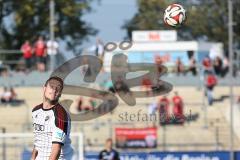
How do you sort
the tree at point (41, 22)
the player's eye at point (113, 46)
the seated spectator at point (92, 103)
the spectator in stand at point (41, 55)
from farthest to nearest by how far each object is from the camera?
the tree at point (41, 22), the spectator in stand at point (41, 55), the player's eye at point (113, 46), the seated spectator at point (92, 103)

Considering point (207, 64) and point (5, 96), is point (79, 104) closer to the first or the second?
point (5, 96)

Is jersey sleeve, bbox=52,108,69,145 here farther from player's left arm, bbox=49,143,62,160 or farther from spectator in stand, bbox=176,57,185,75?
spectator in stand, bbox=176,57,185,75

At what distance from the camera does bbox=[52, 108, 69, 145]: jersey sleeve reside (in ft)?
23.4

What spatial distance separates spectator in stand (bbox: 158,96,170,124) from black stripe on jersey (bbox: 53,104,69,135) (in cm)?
1156

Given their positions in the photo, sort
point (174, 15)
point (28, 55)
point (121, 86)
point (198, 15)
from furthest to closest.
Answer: point (198, 15), point (28, 55), point (121, 86), point (174, 15)

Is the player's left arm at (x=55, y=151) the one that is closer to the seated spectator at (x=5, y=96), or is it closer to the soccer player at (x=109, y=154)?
the soccer player at (x=109, y=154)

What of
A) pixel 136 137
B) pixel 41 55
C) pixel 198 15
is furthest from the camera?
pixel 198 15

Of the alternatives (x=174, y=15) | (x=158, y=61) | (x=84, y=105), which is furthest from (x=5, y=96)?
(x=174, y=15)

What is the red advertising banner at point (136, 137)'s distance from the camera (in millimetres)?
19078

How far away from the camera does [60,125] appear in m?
7.17

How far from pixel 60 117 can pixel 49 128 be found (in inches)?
5.8

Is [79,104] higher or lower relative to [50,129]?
higher

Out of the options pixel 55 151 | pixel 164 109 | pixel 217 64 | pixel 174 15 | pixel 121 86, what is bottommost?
pixel 55 151

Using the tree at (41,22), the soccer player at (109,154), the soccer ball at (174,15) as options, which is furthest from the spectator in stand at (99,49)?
the tree at (41,22)
